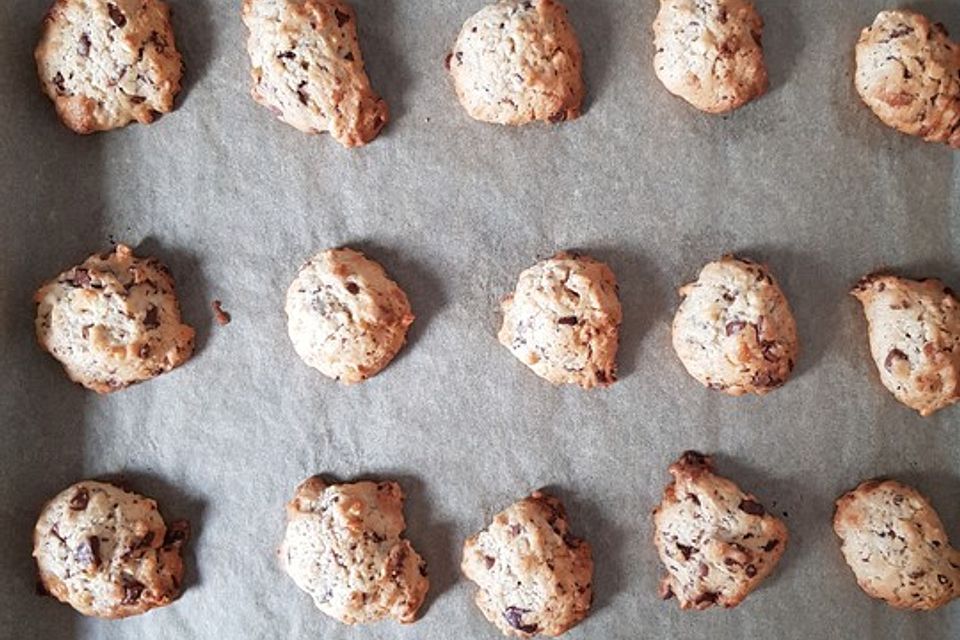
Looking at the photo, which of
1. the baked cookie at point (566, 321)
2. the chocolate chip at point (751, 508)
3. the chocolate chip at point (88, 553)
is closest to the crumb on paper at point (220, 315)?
the chocolate chip at point (88, 553)

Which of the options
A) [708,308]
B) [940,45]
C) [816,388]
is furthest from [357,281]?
[940,45]

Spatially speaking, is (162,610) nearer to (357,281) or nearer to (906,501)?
(357,281)

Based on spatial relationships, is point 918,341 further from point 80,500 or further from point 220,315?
point 80,500

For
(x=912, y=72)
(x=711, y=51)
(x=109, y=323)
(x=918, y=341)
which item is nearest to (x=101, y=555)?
(x=109, y=323)

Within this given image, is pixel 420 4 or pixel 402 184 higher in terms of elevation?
pixel 420 4

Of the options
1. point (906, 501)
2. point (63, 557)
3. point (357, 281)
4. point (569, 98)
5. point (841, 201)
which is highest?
point (569, 98)

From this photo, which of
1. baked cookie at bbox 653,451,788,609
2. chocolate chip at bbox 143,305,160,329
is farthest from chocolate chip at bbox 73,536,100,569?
baked cookie at bbox 653,451,788,609

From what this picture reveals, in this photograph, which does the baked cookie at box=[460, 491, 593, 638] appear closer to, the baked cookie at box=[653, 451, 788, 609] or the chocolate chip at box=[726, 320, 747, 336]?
the baked cookie at box=[653, 451, 788, 609]
